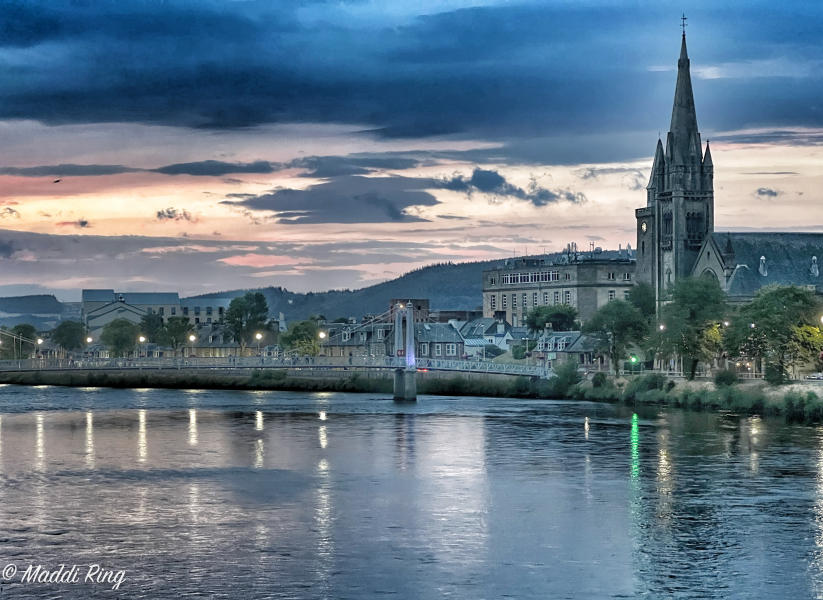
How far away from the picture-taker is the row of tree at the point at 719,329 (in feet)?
293

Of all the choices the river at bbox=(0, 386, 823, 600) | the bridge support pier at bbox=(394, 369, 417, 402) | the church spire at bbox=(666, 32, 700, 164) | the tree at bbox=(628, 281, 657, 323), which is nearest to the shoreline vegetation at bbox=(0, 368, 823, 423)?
the river at bbox=(0, 386, 823, 600)

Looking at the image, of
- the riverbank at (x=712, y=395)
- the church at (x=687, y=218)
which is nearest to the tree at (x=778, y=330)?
the riverbank at (x=712, y=395)

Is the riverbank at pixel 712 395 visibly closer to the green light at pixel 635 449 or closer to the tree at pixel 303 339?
the green light at pixel 635 449

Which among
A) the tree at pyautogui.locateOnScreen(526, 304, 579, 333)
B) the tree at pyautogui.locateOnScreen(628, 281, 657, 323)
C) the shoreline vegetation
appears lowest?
the shoreline vegetation

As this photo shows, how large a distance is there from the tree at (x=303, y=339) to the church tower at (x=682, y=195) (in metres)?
50.6

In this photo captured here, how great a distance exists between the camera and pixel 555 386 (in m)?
113

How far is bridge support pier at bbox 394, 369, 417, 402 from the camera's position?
375ft

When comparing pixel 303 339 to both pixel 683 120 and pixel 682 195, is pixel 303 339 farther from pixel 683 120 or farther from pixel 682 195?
pixel 683 120

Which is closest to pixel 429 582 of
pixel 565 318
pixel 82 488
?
pixel 82 488

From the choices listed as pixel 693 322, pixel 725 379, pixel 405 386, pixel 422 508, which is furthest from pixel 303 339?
pixel 422 508

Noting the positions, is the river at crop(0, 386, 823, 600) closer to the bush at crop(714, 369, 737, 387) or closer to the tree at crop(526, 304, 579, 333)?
the bush at crop(714, 369, 737, 387)

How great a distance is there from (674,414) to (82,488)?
46268mm

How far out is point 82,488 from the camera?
176ft

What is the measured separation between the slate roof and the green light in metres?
51.4
